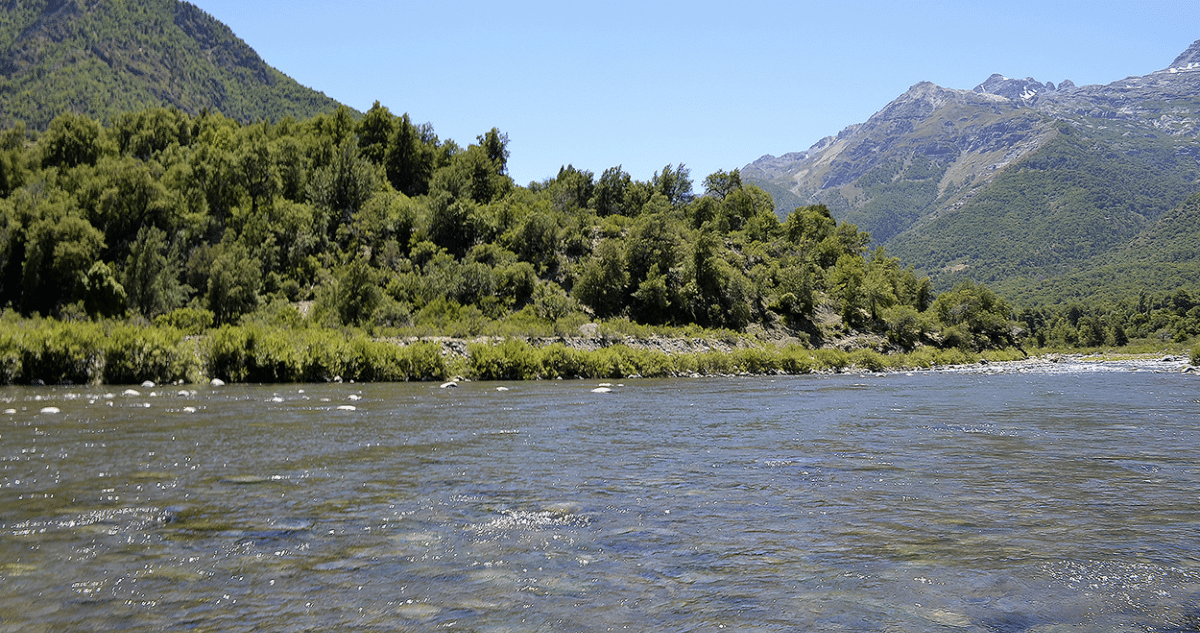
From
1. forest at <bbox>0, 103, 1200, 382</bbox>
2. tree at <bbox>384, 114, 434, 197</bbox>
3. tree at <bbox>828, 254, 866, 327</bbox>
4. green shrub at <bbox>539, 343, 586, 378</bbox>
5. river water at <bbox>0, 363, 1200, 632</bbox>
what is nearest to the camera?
river water at <bbox>0, 363, 1200, 632</bbox>

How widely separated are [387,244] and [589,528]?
5690cm

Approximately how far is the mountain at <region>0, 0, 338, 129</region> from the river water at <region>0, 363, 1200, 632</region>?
164m

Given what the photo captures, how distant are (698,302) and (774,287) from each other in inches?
428

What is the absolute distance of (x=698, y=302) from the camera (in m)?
60.8

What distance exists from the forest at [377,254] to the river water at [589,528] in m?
20.5

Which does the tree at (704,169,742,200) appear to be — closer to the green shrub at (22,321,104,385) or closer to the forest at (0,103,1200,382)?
the forest at (0,103,1200,382)

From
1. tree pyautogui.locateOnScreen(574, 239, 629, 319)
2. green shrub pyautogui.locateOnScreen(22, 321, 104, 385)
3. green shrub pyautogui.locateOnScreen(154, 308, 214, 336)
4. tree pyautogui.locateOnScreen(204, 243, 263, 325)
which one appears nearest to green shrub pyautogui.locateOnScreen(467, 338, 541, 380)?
green shrub pyautogui.locateOnScreen(22, 321, 104, 385)

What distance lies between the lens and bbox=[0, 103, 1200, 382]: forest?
42156 mm

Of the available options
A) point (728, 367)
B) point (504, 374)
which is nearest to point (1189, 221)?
point (728, 367)

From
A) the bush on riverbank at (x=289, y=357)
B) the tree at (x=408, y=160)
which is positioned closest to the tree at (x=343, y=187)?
the tree at (x=408, y=160)

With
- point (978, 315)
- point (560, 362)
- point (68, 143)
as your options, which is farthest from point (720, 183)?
point (68, 143)

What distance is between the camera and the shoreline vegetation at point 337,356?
82.3 ft

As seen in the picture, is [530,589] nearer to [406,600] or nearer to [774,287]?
[406,600]

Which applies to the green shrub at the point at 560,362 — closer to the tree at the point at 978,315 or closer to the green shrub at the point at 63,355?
the green shrub at the point at 63,355
